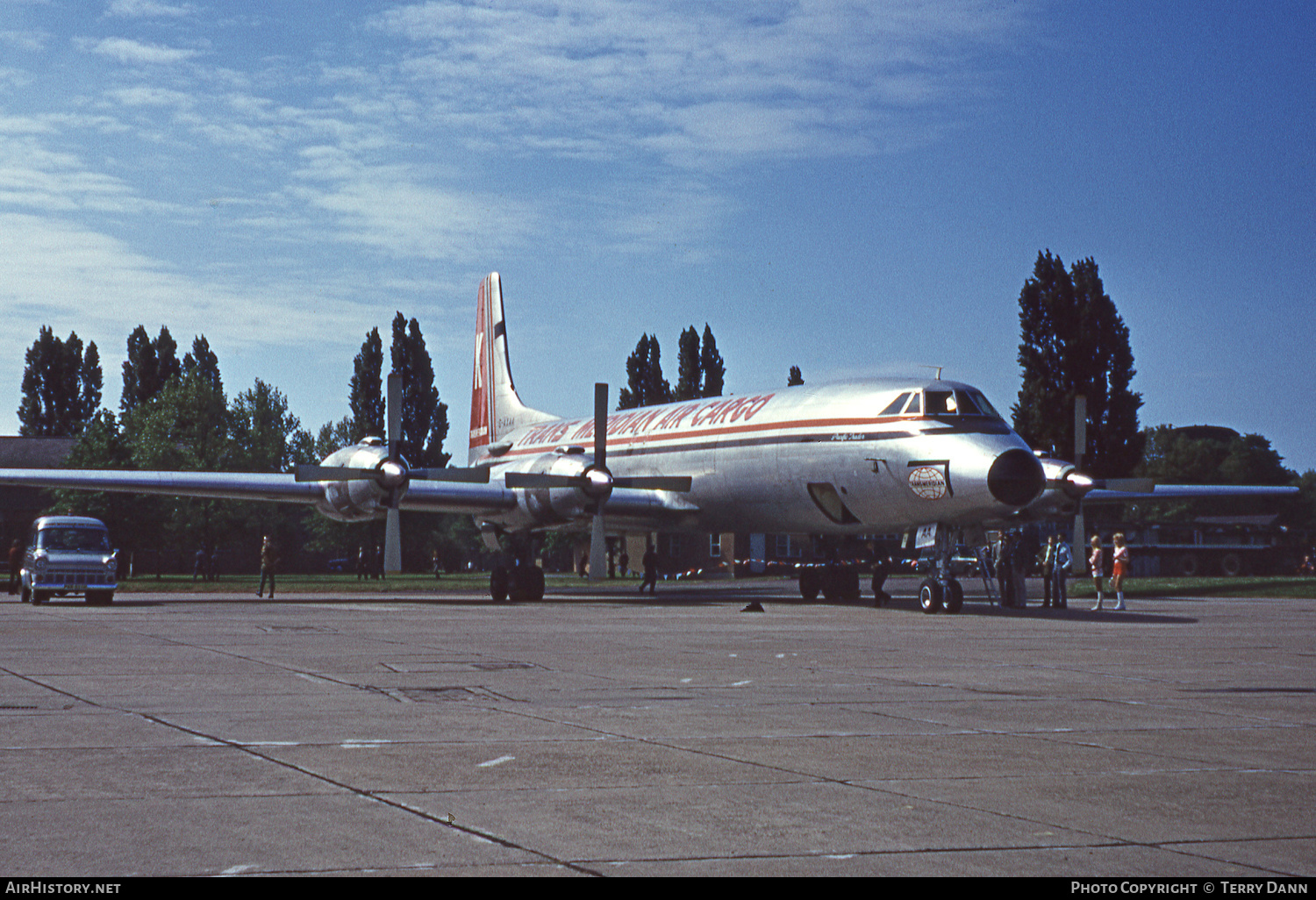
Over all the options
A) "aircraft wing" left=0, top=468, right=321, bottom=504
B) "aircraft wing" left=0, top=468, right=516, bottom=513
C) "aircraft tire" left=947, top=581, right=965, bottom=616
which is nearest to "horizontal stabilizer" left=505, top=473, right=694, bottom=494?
"aircraft wing" left=0, top=468, right=516, bottom=513

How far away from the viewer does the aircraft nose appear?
24047 mm

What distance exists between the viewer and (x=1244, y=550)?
211 ft

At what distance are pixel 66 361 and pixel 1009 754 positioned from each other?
109 metres

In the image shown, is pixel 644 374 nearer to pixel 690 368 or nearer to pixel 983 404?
pixel 690 368

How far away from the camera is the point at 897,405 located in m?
26.6

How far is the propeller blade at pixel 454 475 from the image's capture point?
32.1 metres

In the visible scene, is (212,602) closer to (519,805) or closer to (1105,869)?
(519,805)

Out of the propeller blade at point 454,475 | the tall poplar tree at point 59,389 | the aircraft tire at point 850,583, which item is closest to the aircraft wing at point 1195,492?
the aircraft tire at point 850,583

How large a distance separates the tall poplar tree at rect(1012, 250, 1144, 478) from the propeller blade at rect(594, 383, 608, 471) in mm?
30836

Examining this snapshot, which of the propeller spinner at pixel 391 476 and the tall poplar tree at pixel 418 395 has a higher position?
the tall poplar tree at pixel 418 395

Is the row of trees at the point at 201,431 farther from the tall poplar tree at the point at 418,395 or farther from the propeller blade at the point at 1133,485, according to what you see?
the propeller blade at the point at 1133,485

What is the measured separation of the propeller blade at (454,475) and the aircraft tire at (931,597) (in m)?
11.4

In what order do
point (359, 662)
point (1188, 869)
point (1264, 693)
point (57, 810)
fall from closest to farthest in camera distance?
point (1188, 869) → point (57, 810) → point (1264, 693) → point (359, 662)

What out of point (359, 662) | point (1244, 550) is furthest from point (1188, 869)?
point (1244, 550)
